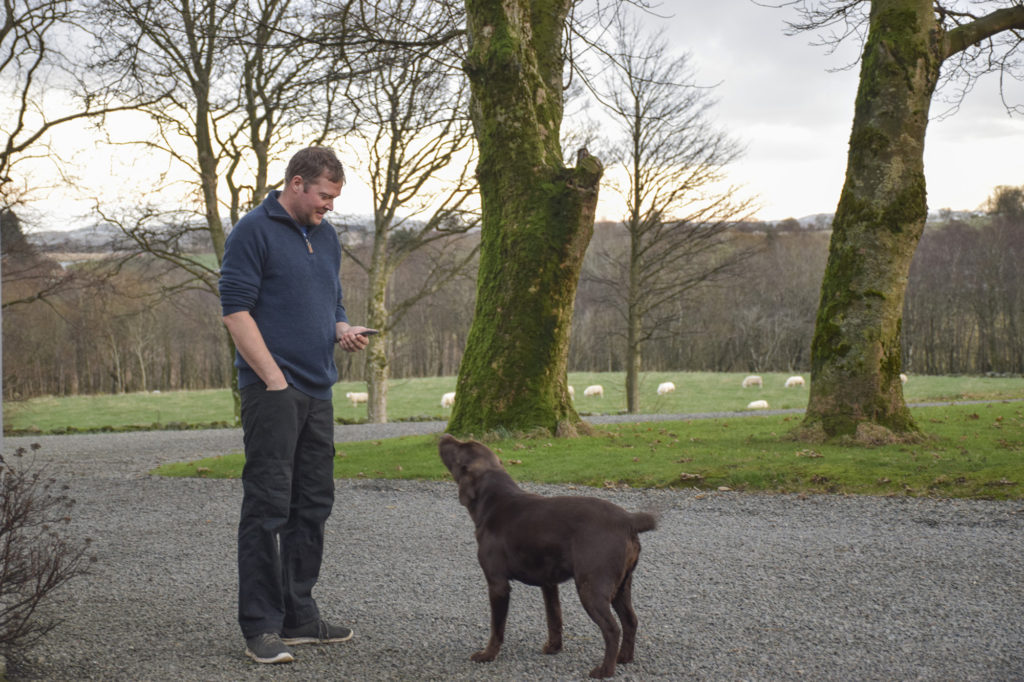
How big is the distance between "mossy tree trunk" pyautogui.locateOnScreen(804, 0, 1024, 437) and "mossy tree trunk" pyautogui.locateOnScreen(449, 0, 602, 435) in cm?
356

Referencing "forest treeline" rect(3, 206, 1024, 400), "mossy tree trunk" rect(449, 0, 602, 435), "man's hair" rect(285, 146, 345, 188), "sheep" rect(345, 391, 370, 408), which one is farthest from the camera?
"forest treeline" rect(3, 206, 1024, 400)

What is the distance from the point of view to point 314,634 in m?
4.19

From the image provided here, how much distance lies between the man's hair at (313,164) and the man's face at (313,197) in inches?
0.7

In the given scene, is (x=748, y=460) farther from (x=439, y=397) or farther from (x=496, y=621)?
(x=439, y=397)

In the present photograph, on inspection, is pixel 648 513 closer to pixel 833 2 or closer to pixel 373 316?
pixel 833 2

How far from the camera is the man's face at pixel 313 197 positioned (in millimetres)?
3996

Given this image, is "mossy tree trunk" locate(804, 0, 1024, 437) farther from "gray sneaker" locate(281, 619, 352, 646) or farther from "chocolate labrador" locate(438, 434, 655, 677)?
"gray sneaker" locate(281, 619, 352, 646)

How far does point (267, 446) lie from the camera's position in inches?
153

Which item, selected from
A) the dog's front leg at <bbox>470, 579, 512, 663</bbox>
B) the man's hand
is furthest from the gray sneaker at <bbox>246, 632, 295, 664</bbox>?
the man's hand

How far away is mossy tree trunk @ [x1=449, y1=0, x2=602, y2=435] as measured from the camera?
478 inches

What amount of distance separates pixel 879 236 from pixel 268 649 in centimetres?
993

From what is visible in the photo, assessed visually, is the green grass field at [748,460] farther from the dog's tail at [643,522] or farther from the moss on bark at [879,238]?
the dog's tail at [643,522]

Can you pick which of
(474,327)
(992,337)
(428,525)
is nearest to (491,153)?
(474,327)

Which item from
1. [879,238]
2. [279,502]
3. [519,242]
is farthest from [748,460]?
[279,502]
